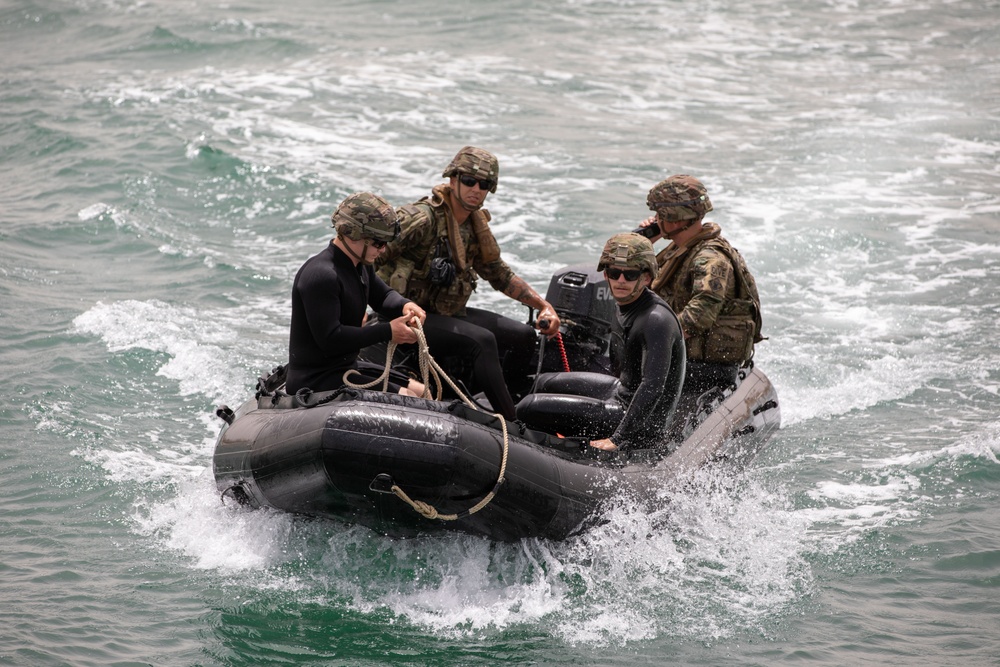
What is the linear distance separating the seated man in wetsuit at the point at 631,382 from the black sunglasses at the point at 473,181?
1.04 meters

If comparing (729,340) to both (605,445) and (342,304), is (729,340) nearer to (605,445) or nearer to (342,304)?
(605,445)

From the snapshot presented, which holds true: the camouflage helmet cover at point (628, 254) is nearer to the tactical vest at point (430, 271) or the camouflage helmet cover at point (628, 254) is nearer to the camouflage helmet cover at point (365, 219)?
the camouflage helmet cover at point (365, 219)

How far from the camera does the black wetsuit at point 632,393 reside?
5941 mm

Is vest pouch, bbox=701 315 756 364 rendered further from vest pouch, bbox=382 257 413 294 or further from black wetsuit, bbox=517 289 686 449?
vest pouch, bbox=382 257 413 294

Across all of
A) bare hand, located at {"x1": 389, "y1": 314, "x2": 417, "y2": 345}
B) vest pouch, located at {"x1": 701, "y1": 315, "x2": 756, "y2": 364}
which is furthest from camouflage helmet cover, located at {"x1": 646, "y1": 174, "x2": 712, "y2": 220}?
bare hand, located at {"x1": 389, "y1": 314, "x2": 417, "y2": 345}

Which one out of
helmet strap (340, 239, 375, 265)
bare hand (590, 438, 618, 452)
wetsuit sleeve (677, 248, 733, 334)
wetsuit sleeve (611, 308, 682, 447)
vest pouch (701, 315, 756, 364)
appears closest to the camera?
helmet strap (340, 239, 375, 265)

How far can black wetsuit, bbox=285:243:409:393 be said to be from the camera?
5.71 m

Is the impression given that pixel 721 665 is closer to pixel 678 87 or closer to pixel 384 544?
pixel 384 544

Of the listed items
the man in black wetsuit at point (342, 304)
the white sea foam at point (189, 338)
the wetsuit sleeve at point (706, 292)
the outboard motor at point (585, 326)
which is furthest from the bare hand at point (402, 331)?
the white sea foam at point (189, 338)

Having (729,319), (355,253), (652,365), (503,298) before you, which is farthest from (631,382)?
(503,298)

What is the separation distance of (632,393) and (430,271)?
1435 millimetres

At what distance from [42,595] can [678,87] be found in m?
14.1

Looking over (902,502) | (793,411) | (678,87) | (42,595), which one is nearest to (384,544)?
(42,595)

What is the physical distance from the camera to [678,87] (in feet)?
58.9
